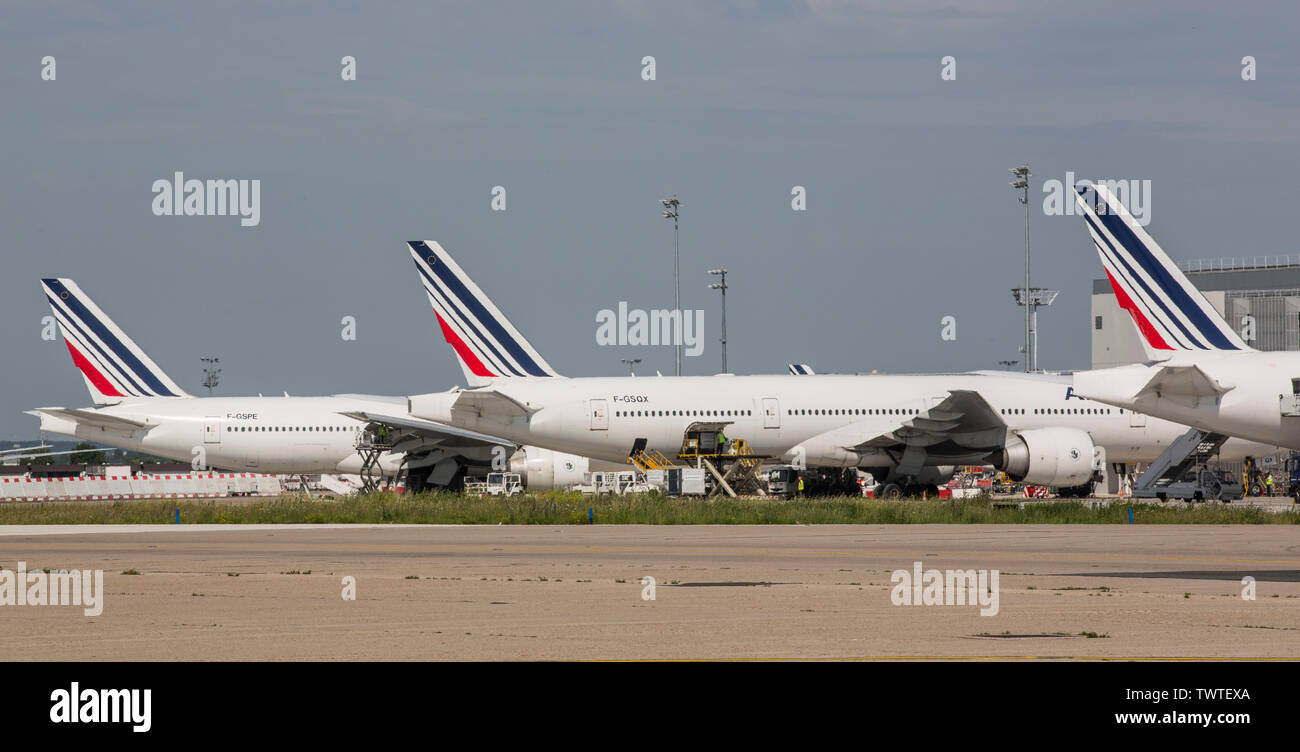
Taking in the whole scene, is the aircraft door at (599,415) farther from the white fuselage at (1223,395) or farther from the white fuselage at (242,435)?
the white fuselage at (1223,395)

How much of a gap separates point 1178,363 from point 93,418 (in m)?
39.2

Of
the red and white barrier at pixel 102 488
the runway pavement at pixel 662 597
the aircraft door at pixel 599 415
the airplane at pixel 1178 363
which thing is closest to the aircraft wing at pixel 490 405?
the aircraft door at pixel 599 415

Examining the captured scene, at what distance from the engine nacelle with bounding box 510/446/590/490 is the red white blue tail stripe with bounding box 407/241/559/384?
2842 mm

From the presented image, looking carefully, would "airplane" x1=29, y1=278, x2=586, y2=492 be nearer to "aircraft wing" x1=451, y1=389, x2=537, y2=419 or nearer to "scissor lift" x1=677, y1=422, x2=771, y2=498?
"aircraft wing" x1=451, y1=389, x2=537, y2=419

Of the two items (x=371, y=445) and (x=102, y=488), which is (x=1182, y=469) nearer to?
(x=371, y=445)

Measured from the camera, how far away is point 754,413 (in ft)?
144

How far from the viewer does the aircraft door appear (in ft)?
143

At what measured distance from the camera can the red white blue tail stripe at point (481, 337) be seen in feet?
152
